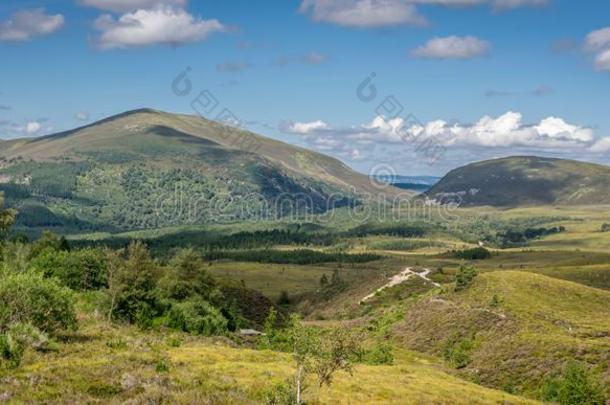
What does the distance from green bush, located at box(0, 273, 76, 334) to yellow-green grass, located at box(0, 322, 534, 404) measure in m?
2.56

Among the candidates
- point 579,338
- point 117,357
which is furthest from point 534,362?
point 117,357

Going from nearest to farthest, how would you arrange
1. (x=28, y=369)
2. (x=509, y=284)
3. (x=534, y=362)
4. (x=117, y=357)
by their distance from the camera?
(x=28, y=369) → (x=117, y=357) → (x=534, y=362) → (x=509, y=284)

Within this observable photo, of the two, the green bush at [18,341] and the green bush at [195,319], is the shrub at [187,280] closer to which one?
the green bush at [195,319]

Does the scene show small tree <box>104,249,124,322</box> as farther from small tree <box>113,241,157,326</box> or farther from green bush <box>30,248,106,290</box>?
green bush <box>30,248,106,290</box>

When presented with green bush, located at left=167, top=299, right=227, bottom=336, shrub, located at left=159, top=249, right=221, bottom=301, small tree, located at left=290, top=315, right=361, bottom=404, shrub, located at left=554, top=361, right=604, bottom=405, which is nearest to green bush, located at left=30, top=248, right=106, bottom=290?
shrub, located at left=159, top=249, right=221, bottom=301

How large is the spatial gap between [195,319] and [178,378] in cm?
4948

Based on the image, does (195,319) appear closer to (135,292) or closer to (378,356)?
(135,292)

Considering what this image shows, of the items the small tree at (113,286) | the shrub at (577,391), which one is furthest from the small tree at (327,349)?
the small tree at (113,286)

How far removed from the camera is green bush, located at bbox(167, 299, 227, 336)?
90.9 m

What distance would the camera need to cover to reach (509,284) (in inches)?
5871

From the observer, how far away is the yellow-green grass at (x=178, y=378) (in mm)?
38406

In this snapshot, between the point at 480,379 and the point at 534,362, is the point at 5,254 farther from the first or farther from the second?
the point at 534,362

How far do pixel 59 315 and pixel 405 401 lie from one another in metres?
32.4

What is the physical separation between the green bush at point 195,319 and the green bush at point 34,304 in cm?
2934
